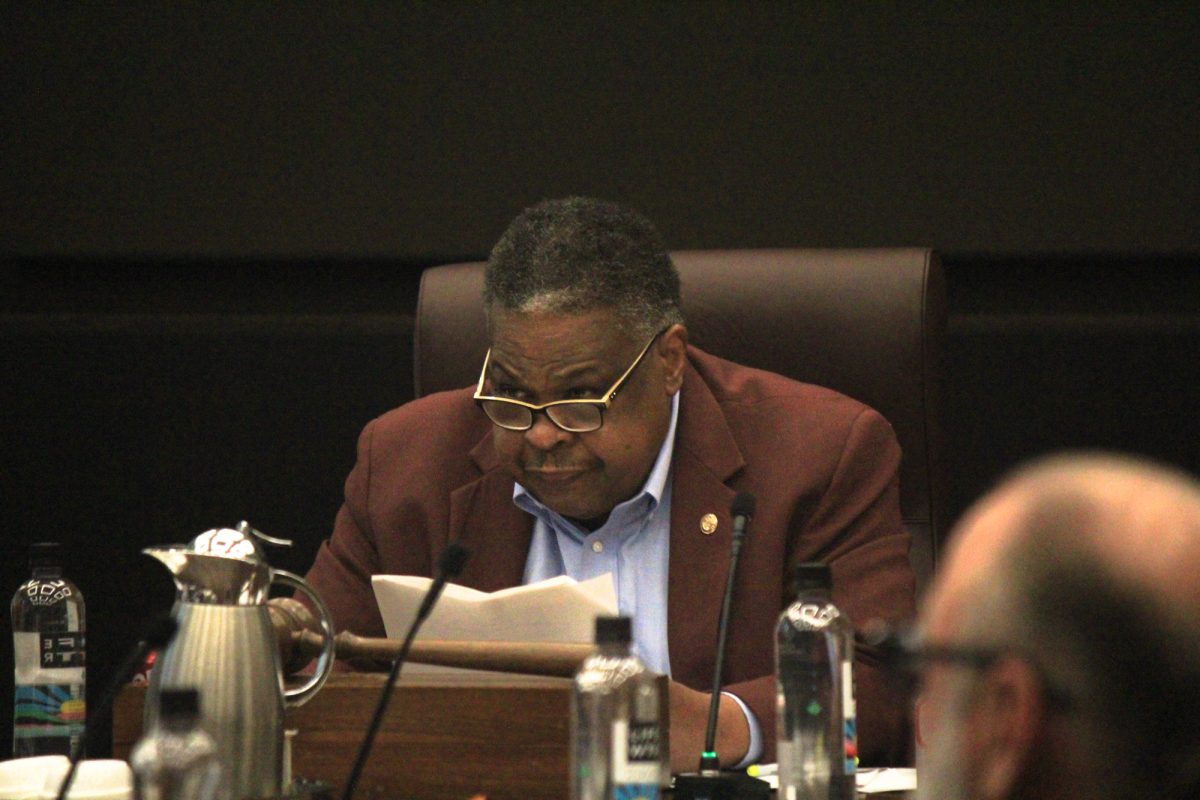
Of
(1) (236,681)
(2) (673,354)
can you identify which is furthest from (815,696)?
(2) (673,354)

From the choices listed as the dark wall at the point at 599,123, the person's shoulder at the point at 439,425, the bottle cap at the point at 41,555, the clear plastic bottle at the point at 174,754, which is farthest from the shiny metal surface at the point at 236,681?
the dark wall at the point at 599,123

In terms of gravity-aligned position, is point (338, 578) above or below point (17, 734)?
above

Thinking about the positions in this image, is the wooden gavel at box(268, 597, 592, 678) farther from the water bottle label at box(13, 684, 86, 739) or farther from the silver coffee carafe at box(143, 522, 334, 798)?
the water bottle label at box(13, 684, 86, 739)

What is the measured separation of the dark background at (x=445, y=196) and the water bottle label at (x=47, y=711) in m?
1.13

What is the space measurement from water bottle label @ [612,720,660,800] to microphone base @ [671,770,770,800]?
8.5 inches

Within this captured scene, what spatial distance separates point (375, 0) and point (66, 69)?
60 centimetres

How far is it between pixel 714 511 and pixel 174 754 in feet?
4.16

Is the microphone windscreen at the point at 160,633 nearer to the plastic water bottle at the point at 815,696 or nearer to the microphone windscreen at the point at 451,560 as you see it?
the microphone windscreen at the point at 451,560

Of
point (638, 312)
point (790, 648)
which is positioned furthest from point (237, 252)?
point (790, 648)

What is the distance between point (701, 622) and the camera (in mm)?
2211

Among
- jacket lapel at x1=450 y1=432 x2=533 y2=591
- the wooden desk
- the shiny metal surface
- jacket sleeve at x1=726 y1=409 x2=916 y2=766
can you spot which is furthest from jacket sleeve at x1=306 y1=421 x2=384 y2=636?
the shiny metal surface

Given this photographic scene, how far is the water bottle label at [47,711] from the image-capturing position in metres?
2.03

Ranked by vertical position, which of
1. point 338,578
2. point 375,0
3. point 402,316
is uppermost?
point 375,0

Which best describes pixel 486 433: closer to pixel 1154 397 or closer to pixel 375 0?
pixel 375 0
